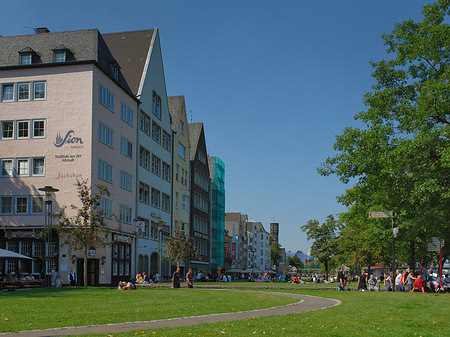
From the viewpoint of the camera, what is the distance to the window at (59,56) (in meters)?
52.0

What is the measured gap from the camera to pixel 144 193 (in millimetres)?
64562

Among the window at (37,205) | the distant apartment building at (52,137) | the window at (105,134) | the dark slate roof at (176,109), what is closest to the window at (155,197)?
the dark slate roof at (176,109)

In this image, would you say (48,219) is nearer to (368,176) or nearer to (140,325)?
(368,176)

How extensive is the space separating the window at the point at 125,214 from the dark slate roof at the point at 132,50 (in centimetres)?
1299

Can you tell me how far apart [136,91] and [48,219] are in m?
21.4

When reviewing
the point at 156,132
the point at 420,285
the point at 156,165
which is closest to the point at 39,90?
the point at 156,132

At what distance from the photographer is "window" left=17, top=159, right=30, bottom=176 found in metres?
50.3

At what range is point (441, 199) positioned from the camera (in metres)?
28.6

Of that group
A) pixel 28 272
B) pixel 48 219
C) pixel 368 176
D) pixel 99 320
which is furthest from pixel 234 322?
pixel 28 272

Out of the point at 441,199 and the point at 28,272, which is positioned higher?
the point at 441,199

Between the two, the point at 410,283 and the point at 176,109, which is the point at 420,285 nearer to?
the point at 410,283

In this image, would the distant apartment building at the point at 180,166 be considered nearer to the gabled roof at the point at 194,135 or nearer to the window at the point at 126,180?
the gabled roof at the point at 194,135

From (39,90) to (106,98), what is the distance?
5848 millimetres

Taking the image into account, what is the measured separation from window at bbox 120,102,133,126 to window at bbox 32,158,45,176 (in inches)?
392
